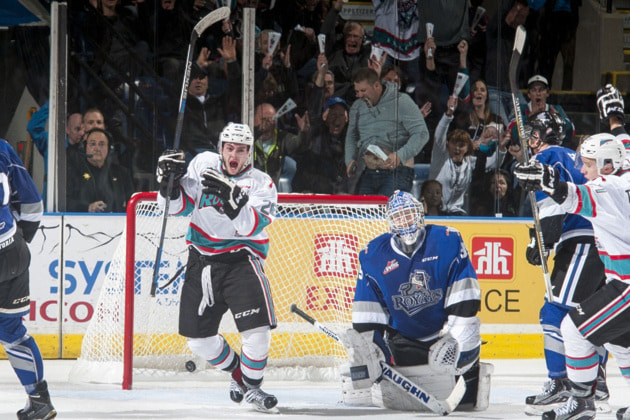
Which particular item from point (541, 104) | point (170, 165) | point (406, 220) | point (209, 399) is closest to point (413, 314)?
point (406, 220)

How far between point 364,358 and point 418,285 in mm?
366

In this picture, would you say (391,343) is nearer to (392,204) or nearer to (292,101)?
(392,204)

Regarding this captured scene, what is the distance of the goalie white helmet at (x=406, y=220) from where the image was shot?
4.14 metres

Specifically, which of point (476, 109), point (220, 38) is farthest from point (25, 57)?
point (476, 109)

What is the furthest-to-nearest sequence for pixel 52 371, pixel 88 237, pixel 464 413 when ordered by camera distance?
pixel 88 237 < pixel 52 371 < pixel 464 413

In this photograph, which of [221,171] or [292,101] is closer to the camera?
[221,171]

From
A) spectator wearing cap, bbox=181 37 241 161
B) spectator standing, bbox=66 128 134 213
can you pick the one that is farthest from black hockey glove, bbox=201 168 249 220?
spectator wearing cap, bbox=181 37 241 161

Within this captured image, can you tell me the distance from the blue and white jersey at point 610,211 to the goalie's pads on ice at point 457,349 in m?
0.62

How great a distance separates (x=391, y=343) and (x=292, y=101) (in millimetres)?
2713

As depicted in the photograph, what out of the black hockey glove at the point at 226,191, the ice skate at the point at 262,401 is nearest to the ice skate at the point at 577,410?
the ice skate at the point at 262,401

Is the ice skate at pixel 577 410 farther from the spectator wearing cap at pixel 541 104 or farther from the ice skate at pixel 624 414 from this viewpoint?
the spectator wearing cap at pixel 541 104

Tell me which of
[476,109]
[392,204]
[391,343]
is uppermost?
[476,109]

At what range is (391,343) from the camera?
4246 millimetres

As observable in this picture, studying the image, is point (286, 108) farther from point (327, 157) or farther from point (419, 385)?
point (419, 385)
